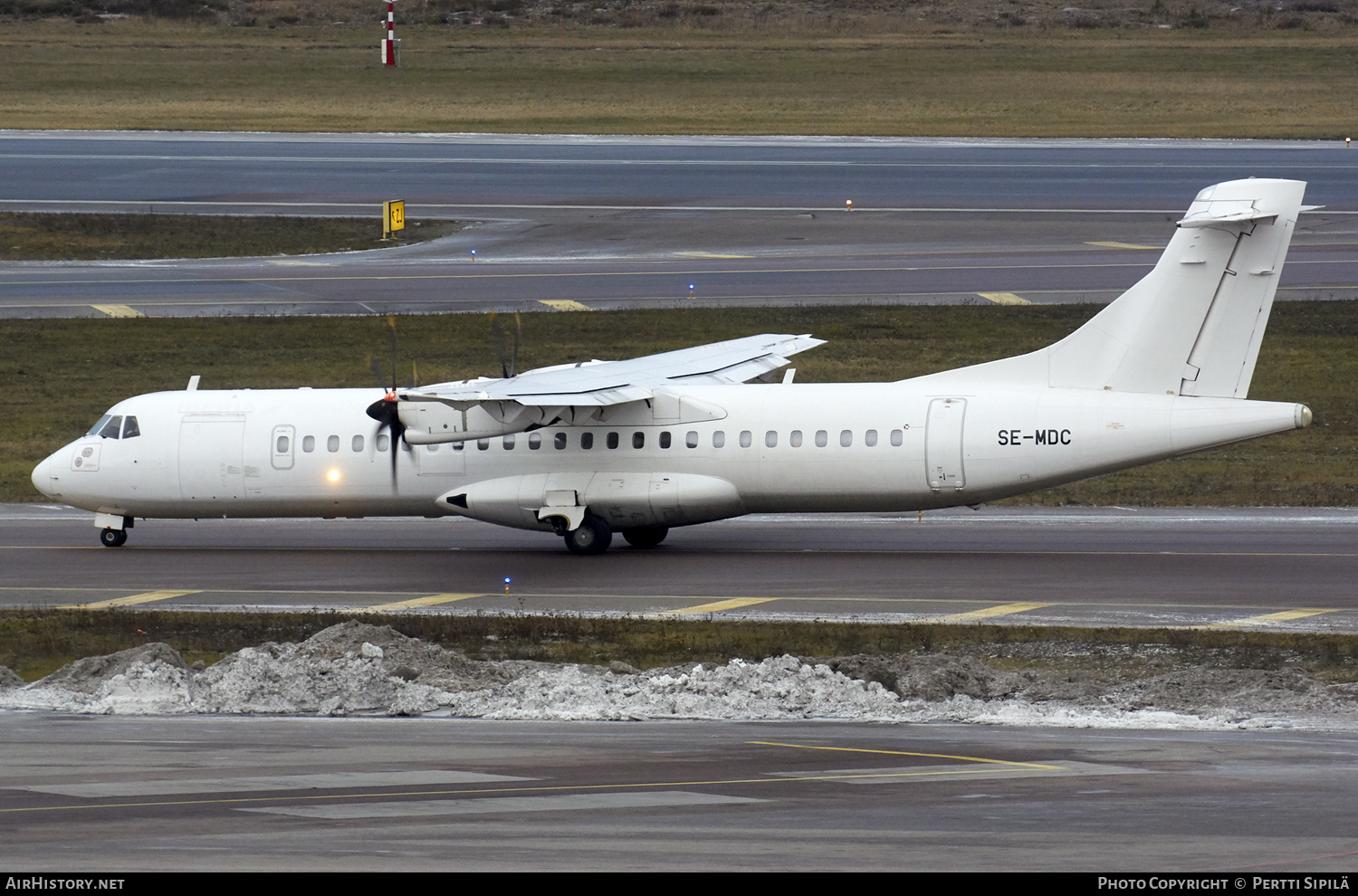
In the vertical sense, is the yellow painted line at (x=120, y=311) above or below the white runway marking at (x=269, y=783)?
above

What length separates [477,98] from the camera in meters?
90.6

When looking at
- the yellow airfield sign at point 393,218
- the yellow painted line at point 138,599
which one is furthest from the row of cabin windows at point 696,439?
the yellow airfield sign at point 393,218

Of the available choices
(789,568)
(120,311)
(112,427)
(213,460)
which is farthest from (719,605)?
(120,311)

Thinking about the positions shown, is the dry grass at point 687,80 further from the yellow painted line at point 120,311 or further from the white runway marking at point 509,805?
the white runway marking at point 509,805

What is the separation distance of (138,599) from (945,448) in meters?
13.3

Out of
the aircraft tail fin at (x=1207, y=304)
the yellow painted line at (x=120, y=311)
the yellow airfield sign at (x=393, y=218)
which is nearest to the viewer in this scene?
the aircraft tail fin at (x=1207, y=304)

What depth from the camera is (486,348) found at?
1941 inches

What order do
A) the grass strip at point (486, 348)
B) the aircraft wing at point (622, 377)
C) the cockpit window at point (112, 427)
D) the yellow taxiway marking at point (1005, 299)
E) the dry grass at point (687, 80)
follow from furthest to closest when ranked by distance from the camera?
the dry grass at point (687, 80) → the yellow taxiway marking at point (1005, 299) → the grass strip at point (486, 348) → the cockpit window at point (112, 427) → the aircraft wing at point (622, 377)

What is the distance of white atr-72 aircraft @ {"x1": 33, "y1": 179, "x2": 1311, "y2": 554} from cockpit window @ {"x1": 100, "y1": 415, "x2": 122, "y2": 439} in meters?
0.04

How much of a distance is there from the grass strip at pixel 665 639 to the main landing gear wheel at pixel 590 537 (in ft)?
15.5

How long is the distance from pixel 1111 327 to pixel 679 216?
3463cm

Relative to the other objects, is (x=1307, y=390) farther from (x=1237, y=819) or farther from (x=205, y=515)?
(x=1237, y=819)

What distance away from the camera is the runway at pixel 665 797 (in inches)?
559

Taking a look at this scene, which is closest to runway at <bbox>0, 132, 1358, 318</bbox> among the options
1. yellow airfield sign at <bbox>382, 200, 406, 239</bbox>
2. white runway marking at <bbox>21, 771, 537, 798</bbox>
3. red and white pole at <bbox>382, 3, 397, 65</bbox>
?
yellow airfield sign at <bbox>382, 200, 406, 239</bbox>
